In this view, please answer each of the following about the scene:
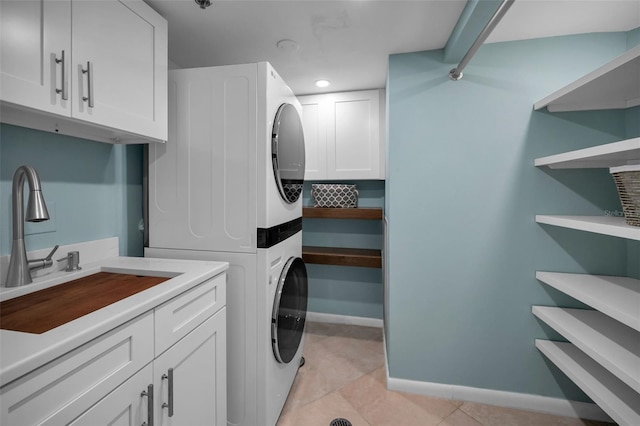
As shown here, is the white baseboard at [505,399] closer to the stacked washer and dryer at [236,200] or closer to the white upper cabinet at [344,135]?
the stacked washer and dryer at [236,200]

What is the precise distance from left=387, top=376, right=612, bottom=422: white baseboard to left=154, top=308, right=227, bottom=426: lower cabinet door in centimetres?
126

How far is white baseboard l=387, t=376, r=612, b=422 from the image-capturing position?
1.77 m

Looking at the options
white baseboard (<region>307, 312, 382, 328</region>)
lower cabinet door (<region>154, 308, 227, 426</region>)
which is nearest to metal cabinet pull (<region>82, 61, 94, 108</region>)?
lower cabinet door (<region>154, 308, 227, 426</region>)

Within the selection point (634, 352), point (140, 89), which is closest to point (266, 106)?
point (140, 89)

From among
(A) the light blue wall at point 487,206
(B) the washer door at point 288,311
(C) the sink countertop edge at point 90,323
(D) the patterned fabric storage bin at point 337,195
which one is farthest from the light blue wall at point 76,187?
(A) the light blue wall at point 487,206

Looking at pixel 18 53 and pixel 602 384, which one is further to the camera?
pixel 602 384

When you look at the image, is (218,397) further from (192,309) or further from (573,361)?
(573,361)

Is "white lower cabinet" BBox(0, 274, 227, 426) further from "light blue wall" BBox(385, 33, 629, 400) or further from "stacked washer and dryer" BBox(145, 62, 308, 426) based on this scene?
"light blue wall" BBox(385, 33, 629, 400)

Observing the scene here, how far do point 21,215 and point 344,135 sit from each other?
228 cm

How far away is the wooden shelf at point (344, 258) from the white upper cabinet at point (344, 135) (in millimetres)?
732

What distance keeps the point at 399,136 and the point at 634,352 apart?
5.22 feet

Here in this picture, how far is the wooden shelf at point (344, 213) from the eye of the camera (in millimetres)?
2680

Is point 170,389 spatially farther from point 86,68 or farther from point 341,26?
point 341,26

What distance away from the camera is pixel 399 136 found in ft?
6.45
